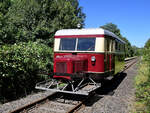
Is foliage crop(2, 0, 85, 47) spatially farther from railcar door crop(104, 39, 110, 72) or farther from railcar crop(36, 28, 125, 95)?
railcar door crop(104, 39, 110, 72)

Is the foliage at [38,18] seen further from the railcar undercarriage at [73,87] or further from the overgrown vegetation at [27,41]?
the railcar undercarriage at [73,87]

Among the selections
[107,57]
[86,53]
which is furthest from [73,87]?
[107,57]

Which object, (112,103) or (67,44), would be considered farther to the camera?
(67,44)

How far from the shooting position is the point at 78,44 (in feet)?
26.8

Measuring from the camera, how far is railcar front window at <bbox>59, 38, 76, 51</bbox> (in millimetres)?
8280

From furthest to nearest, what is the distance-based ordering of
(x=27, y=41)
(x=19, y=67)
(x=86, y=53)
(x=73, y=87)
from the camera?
(x=27, y=41), (x=19, y=67), (x=86, y=53), (x=73, y=87)

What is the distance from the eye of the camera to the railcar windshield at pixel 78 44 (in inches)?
314

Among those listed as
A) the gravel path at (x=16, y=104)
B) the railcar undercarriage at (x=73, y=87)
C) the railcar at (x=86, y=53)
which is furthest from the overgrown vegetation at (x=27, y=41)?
the railcar at (x=86, y=53)

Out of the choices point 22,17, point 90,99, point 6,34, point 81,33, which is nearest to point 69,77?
point 90,99

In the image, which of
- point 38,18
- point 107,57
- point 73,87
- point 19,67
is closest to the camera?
point 73,87

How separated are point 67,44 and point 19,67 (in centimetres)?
243

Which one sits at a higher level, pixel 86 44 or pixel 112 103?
pixel 86 44

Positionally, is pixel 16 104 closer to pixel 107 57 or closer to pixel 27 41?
pixel 107 57

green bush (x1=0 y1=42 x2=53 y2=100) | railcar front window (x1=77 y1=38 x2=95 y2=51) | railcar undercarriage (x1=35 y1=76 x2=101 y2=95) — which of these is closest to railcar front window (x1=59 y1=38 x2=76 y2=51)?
railcar front window (x1=77 y1=38 x2=95 y2=51)
